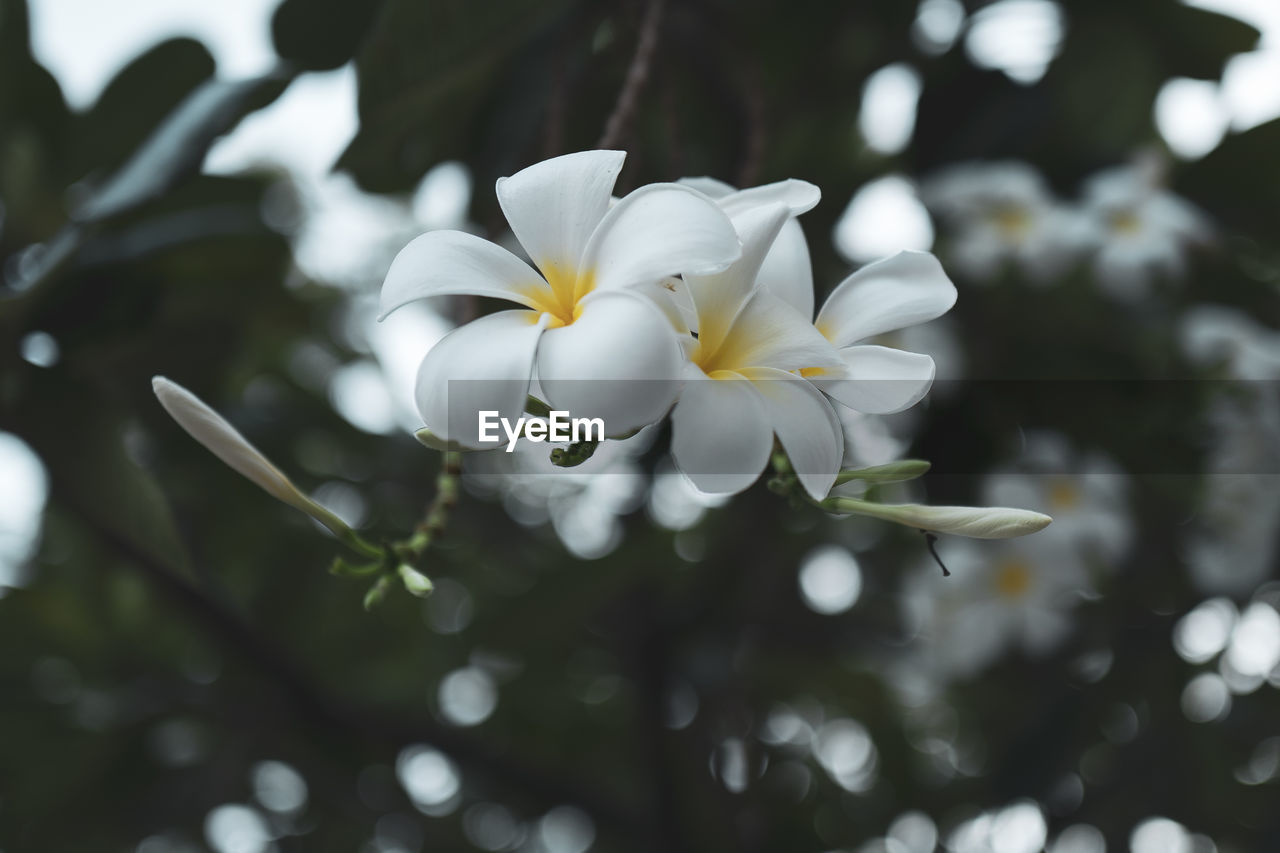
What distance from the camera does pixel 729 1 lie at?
1002 mm

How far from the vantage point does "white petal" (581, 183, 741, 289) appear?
309 millimetres

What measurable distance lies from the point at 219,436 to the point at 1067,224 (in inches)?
43.8

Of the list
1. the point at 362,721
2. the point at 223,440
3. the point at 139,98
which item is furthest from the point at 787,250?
the point at 362,721

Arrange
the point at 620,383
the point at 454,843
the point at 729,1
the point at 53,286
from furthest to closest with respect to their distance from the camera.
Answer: the point at 454,843 < the point at 729,1 < the point at 53,286 < the point at 620,383

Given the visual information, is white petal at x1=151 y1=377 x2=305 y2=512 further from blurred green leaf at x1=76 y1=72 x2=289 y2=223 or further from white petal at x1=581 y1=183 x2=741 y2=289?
blurred green leaf at x1=76 y1=72 x2=289 y2=223

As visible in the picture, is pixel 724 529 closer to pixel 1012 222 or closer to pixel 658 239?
pixel 1012 222

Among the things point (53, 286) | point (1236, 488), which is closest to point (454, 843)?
point (53, 286)

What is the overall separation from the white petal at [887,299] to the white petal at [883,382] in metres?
0.01

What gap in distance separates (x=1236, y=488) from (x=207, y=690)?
4.15ft

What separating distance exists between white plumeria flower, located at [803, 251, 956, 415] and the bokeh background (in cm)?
50

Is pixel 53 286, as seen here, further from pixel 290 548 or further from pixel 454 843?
pixel 454 843

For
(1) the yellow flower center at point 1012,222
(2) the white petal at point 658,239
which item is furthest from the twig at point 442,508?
(1) the yellow flower center at point 1012,222

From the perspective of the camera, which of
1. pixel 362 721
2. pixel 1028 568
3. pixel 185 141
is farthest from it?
pixel 1028 568

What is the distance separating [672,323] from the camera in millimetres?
345
